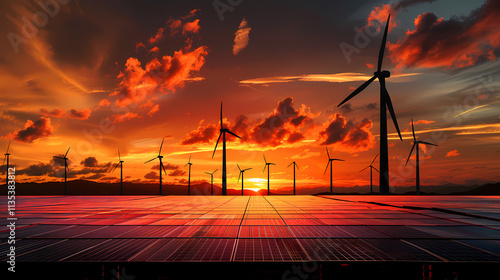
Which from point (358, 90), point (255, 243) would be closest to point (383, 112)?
point (358, 90)

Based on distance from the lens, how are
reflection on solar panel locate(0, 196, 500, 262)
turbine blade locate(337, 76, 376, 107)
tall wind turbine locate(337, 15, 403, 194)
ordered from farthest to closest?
turbine blade locate(337, 76, 376, 107) < tall wind turbine locate(337, 15, 403, 194) < reflection on solar panel locate(0, 196, 500, 262)

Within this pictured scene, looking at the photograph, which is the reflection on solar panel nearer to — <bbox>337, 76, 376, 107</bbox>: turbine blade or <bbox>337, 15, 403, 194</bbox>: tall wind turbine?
<bbox>337, 15, 403, 194</bbox>: tall wind turbine

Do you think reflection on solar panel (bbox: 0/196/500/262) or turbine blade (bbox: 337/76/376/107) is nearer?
reflection on solar panel (bbox: 0/196/500/262)

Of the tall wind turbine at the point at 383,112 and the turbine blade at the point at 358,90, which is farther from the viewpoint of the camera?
the turbine blade at the point at 358,90

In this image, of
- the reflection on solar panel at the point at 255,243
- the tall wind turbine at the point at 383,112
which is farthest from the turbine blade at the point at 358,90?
the reflection on solar panel at the point at 255,243

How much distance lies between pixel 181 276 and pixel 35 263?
5.56 meters

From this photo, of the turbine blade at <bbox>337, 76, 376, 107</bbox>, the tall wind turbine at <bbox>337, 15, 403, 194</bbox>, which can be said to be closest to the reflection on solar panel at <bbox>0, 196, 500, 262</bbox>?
the tall wind turbine at <bbox>337, 15, 403, 194</bbox>

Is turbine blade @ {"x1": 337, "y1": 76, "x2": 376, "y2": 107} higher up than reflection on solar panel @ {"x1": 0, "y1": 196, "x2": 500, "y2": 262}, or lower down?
higher up

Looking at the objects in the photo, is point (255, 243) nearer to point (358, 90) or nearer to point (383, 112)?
point (383, 112)

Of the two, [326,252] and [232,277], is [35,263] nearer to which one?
[232,277]

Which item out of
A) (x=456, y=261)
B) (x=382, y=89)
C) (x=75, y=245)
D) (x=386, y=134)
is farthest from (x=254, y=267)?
(x=382, y=89)

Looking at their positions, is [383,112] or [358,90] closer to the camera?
[383,112]

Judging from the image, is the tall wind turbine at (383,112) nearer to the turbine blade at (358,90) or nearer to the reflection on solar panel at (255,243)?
the turbine blade at (358,90)

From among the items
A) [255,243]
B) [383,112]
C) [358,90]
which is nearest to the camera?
[255,243]
